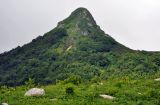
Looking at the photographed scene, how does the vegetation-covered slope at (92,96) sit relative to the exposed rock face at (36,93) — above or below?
below

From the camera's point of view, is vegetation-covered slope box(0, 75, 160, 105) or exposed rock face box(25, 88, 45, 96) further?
exposed rock face box(25, 88, 45, 96)

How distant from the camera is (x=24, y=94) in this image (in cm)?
3931

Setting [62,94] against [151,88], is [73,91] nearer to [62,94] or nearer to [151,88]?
[62,94]

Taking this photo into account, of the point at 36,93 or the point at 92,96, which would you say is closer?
the point at 92,96

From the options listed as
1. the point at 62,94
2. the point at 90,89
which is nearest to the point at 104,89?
the point at 90,89

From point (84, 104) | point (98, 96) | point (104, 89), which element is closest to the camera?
point (84, 104)

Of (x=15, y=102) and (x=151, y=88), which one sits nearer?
(x=15, y=102)

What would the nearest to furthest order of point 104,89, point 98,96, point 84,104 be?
point 84,104
point 98,96
point 104,89

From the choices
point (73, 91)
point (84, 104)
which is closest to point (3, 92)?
point (73, 91)

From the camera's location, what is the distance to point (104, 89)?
41.7 m

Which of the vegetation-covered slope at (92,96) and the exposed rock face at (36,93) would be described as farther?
the exposed rock face at (36,93)

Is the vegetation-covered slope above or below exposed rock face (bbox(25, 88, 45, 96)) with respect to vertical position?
below

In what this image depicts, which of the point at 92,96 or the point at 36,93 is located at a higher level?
the point at 36,93

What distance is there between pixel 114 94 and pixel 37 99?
655 centimetres
